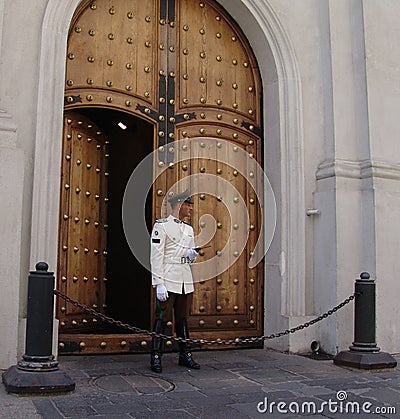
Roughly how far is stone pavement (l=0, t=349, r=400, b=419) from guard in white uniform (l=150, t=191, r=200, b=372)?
11.2 inches

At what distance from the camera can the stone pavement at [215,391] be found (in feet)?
14.4

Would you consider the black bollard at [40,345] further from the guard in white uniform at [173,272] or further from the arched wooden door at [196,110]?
the arched wooden door at [196,110]

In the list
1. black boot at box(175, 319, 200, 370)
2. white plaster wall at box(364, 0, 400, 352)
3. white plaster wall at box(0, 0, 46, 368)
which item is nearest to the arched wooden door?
white plaster wall at box(0, 0, 46, 368)

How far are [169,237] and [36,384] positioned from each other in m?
1.90

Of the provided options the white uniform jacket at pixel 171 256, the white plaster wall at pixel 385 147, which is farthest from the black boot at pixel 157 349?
the white plaster wall at pixel 385 147

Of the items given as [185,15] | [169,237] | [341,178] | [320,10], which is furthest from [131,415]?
[320,10]

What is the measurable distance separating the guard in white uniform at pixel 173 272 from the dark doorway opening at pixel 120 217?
1692 millimetres

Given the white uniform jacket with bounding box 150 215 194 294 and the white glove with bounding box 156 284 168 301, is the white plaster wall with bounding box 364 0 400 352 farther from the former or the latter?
the white glove with bounding box 156 284 168 301

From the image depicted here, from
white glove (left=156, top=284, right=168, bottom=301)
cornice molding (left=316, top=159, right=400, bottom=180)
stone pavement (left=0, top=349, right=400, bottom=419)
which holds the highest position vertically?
cornice molding (left=316, top=159, right=400, bottom=180)

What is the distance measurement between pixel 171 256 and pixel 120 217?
2093 millimetres

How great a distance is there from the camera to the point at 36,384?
463cm

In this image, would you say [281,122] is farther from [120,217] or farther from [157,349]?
[157,349]

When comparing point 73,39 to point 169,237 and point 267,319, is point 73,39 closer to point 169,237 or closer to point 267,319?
point 169,237

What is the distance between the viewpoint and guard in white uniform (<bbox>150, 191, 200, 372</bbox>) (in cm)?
581
